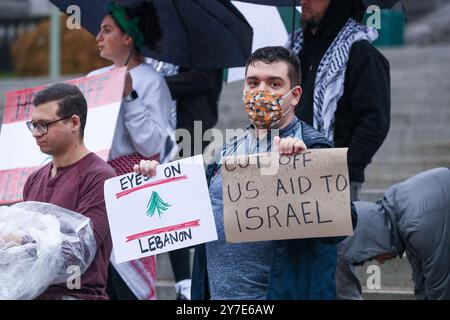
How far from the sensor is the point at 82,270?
4797mm

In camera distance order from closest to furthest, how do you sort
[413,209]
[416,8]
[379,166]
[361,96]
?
1. [413,209]
2. [361,96]
3. [379,166]
4. [416,8]

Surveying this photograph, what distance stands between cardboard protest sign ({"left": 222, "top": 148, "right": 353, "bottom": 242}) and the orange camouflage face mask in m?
0.19

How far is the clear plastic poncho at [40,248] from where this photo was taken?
4.65m

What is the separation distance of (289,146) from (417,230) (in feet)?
3.92

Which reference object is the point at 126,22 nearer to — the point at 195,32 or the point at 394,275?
the point at 195,32

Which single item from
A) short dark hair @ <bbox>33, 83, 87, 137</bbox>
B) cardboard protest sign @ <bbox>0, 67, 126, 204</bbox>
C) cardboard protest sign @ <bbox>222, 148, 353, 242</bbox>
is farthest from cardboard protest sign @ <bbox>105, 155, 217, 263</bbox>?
cardboard protest sign @ <bbox>0, 67, 126, 204</bbox>

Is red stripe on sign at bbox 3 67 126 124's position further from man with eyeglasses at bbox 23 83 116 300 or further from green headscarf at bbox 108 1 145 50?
man with eyeglasses at bbox 23 83 116 300

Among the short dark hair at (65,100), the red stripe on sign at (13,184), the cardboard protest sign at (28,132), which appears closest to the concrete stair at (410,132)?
the cardboard protest sign at (28,132)

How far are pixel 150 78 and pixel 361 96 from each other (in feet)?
4.26

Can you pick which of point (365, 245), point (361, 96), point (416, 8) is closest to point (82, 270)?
point (365, 245)

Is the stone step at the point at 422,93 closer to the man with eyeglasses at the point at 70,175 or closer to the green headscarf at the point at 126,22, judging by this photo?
the green headscarf at the point at 126,22

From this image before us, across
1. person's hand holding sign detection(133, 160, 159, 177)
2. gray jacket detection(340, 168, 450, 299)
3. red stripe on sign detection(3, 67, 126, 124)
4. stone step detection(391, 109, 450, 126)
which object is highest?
red stripe on sign detection(3, 67, 126, 124)

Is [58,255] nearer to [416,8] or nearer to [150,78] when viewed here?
Answer: [150,78]

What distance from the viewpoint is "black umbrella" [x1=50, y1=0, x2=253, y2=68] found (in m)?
6.60
